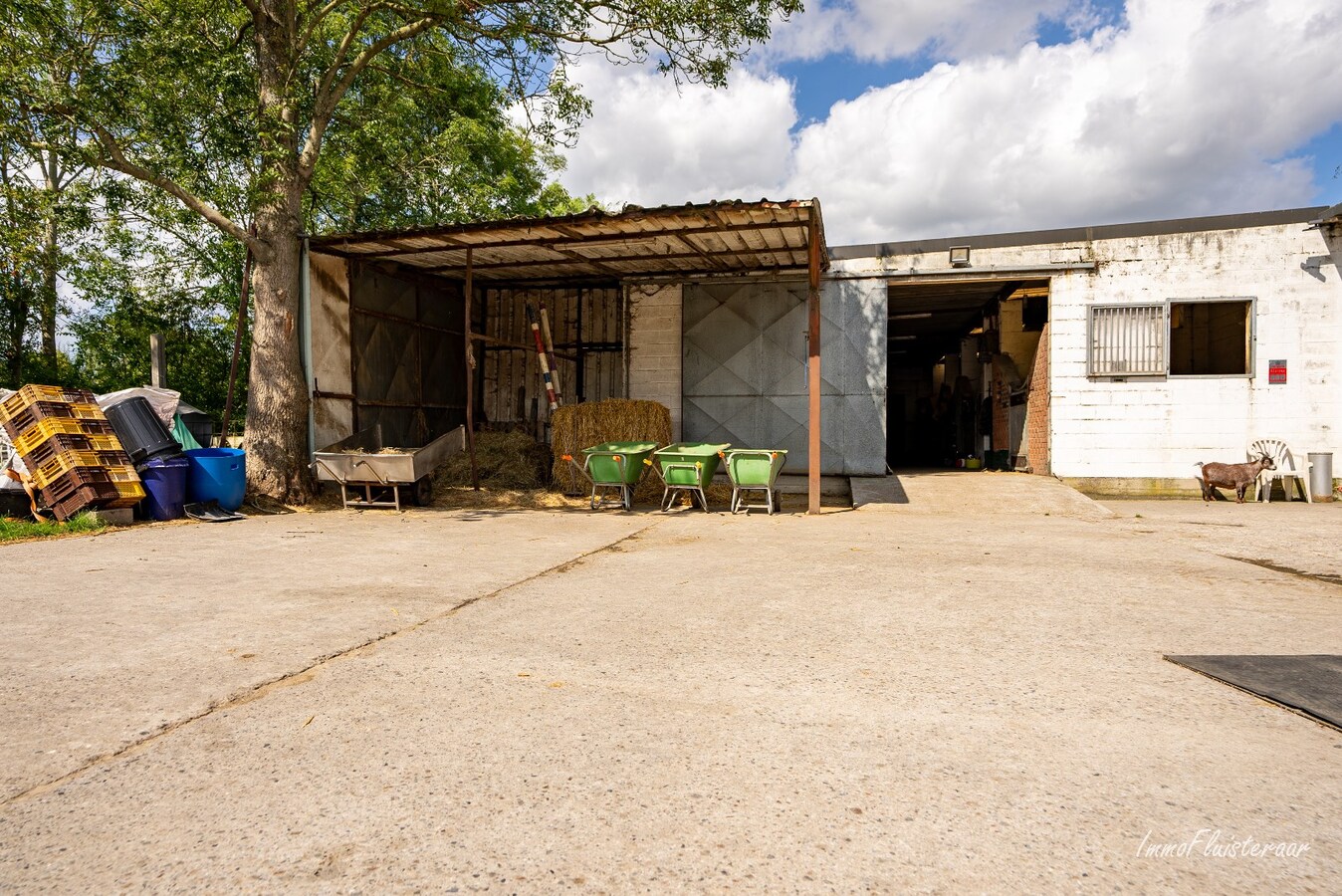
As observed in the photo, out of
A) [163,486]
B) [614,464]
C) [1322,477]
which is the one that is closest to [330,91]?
[163,486]

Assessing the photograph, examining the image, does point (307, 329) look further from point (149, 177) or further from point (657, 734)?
point (657, 734)

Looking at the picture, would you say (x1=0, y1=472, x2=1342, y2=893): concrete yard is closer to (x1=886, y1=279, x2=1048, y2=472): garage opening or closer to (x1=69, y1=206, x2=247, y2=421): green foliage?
(x1=886, y1=279, x2=1048, y2=472): garage opening

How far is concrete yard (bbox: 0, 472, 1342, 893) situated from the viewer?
1754 mm

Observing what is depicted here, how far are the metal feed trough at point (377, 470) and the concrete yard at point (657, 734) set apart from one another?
4.51 meters

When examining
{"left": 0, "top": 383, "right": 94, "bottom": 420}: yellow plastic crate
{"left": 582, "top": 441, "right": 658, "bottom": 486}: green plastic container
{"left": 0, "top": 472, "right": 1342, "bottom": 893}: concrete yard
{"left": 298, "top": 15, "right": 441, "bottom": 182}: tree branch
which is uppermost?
{"left": 298, "top": 15, "right": 441, "bottom": 182}: tree branch

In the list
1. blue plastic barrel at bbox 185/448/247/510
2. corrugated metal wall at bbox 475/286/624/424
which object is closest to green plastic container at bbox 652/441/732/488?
corrugated metal wall at bbox 475/286/624/424

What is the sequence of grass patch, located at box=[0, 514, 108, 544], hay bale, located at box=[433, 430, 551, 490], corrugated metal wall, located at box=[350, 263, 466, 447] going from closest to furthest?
grass patch, located at box=[0, 514, 108, 544] < hay bale, located at box=[433, 430, 551, 490] < corrugated metal wall, located at box=[350, 263, 466, 447]

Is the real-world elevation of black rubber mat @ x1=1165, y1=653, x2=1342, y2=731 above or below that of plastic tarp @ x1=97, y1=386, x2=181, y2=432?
below

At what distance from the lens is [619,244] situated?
11.1 m

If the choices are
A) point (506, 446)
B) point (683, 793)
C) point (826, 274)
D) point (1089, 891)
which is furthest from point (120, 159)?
point (1089, 891)

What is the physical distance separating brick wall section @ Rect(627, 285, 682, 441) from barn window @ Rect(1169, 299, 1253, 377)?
31.0 feet

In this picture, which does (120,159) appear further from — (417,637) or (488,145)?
(488,145)

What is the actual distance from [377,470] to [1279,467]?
13551 mm

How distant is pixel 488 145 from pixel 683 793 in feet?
69.6
